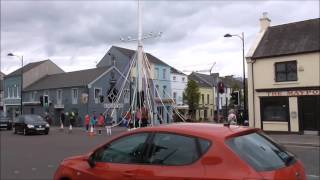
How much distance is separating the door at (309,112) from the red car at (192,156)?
81.1ft

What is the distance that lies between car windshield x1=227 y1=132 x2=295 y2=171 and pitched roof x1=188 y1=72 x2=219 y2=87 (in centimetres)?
7642

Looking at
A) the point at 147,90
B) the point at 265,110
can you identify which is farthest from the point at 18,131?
the point at 265,110

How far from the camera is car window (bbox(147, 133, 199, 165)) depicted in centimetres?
553

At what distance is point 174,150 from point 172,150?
0.03 m

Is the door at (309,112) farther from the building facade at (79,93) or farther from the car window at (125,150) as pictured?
the building facade at (79,93)

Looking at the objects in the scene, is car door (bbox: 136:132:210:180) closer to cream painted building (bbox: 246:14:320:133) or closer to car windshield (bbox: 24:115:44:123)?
cream painted building (bbox: 246:14:320:133)

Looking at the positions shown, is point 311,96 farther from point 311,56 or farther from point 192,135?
point 192,135

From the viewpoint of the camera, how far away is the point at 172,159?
567cm

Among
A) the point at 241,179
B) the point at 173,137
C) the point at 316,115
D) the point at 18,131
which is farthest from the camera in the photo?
the point at 18,131

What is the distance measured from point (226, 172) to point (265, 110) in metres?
27.6

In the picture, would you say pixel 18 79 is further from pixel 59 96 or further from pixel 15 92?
pixel 59 96

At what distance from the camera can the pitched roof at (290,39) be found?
30.5 m

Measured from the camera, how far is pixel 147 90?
24.9 m

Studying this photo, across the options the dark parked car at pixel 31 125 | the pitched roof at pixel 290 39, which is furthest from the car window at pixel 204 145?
the dark parked car at pixel 31 125
